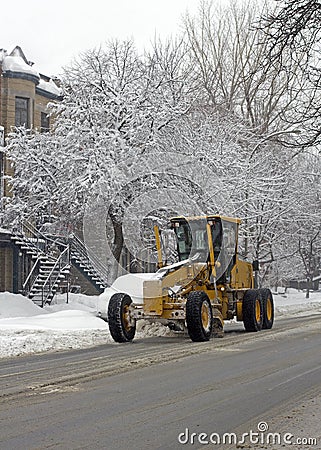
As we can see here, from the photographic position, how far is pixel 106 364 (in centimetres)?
1302

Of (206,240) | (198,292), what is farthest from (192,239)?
(198,292)

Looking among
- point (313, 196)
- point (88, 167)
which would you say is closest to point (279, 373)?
point (88, 167)

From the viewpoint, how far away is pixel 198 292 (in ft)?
55.6

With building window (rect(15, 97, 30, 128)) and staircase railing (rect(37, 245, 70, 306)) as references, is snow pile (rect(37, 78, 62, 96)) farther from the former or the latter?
staircase railing (rect(37, 245, 70, 306))

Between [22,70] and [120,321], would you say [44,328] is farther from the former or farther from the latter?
[22,70]

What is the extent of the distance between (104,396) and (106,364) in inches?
125

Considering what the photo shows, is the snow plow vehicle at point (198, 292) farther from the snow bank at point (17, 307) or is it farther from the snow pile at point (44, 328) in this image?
the snow bank at point (17, 307)

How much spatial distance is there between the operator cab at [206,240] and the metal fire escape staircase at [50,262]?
9700 millimetres

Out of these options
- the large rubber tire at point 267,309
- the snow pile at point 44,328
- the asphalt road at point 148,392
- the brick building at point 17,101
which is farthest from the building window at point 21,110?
the asphalt road at point 148,392

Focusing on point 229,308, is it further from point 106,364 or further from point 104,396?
point 104,396

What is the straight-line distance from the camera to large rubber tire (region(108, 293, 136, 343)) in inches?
676

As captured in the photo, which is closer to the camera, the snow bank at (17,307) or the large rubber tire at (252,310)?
the large rubber tire at (252,310)

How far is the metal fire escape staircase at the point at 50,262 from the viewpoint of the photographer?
94.2 ft

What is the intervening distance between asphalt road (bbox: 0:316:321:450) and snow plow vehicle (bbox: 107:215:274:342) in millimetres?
900
